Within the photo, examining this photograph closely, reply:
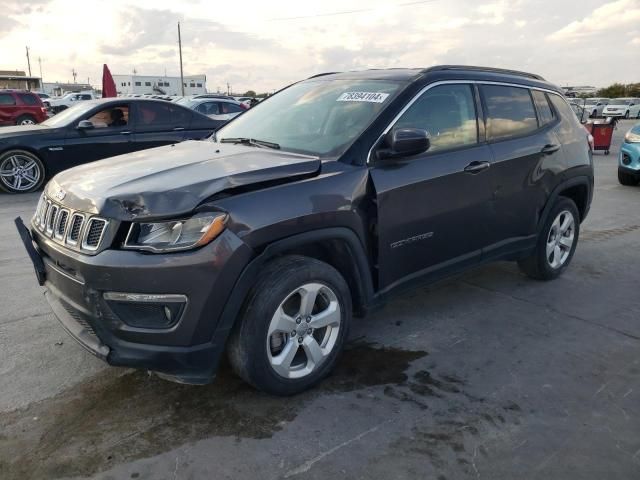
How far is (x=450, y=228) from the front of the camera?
3.72 metres

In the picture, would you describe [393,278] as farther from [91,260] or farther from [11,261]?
[11,261]

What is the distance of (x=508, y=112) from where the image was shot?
427 cm

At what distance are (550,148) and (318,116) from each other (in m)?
2.09

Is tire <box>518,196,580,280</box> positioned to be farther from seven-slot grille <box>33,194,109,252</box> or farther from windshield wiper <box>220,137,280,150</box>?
seven-slot grille <box>33,194,109,252</box>

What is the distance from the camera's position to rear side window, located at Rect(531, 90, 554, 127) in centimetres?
461

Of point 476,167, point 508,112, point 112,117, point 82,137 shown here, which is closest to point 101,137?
point 82,137

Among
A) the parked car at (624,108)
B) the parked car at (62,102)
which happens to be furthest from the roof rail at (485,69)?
the parked car at (624,108)

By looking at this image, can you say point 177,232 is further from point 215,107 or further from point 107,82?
point 107,82

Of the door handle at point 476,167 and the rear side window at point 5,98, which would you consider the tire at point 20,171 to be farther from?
the rear side window at point 5,98

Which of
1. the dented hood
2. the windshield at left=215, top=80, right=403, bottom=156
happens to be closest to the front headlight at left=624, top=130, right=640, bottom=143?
the windshield at left=215, top=80, right=403, bottom=156

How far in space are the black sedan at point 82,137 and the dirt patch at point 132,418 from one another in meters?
6.11

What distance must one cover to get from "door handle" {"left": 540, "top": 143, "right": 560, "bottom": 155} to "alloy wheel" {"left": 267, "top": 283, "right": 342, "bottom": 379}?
247 centimetres

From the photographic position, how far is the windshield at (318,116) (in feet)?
11.2

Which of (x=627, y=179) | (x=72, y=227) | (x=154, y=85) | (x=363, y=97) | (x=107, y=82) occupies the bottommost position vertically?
(x=627, y=179)
